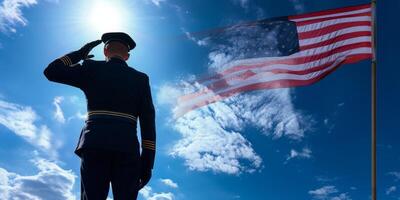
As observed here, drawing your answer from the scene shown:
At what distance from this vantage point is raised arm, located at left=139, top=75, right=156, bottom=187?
19.0 feet

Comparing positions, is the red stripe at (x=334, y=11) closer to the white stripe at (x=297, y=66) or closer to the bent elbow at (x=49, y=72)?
the white stripe at (x=297, y=66)

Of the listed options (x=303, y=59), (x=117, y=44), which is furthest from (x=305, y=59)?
(x=117, y=44)

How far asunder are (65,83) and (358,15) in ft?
29.0

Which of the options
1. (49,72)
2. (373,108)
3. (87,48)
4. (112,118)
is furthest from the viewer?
(373,108)

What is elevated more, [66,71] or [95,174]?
[66,71]

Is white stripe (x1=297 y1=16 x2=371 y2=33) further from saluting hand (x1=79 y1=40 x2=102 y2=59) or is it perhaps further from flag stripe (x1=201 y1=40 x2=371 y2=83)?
saluting hand (x1=79 y1=40 x2=102 y2=59)

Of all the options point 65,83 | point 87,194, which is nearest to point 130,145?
point 87,194

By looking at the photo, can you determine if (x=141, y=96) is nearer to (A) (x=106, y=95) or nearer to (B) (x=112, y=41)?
(A) (x=106, y=95)

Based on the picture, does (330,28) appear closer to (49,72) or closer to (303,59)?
(303,59)

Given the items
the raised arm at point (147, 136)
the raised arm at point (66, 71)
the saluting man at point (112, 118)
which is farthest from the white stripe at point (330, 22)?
the raised arm at point (66, 71)

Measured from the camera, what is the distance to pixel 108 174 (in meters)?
5.47

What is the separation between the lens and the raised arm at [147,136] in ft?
19.0

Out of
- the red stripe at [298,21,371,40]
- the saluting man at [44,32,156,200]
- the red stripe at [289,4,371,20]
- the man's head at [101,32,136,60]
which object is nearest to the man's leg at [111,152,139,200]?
the saluting man at [44,32,156,200]

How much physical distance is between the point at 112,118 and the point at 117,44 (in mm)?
1058
